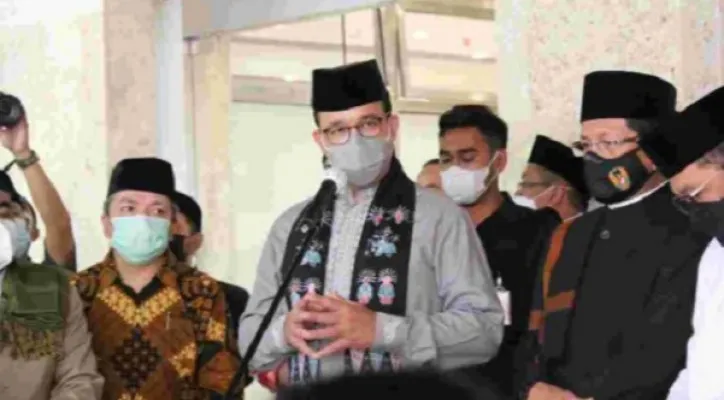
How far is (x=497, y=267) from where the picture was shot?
3.91 metres

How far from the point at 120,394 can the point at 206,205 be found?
10.0 ft

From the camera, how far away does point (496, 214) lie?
407cm

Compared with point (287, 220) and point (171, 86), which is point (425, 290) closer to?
point (287, 220)

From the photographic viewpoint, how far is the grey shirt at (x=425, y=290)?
125 inches

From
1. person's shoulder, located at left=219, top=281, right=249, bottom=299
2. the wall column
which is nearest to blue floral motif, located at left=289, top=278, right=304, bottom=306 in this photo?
person's shoulder, located at left=219, top=281, right=249, bottom=299

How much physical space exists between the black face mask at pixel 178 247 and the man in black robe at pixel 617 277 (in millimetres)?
1687

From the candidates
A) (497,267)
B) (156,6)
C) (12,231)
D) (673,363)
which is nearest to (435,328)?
(673,363)

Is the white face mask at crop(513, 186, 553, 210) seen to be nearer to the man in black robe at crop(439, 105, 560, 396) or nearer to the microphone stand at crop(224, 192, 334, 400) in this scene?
the man in black robe at crop(439, 105, 560, 396)

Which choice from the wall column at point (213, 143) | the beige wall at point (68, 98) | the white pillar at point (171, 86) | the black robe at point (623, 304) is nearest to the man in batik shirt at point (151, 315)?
the black robe at point (623, 304)

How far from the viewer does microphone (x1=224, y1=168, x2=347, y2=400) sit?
3025 mm

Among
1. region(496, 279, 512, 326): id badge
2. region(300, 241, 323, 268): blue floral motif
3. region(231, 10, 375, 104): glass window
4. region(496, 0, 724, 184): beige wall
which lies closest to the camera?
region(300, 241, 323, 268): blue floral motif

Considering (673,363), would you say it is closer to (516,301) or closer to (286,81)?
(516,301)

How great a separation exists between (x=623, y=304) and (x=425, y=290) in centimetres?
50

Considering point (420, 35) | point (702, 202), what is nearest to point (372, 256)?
point (702, 202)
